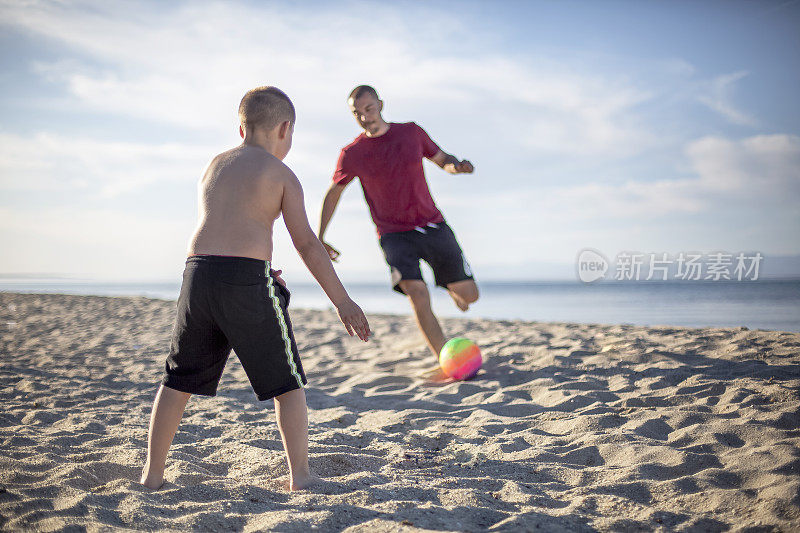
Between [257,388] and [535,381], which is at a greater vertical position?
[257,388]

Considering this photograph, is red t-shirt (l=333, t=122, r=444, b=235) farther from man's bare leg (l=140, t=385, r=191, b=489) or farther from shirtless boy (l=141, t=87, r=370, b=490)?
man's bare leg (l=140, t=385, r=191, b=489)

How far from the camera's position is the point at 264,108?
237 cm

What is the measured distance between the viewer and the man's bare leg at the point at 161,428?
2246 millimetres

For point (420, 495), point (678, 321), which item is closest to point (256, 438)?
point (420, 495)

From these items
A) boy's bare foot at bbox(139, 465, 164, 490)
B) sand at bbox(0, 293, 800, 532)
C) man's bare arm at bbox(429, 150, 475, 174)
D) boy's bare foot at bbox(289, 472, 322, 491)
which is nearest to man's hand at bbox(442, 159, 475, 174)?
man's bare arm at bbox(429, 150, 475, 174)

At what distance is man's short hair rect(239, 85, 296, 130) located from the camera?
7.75ft

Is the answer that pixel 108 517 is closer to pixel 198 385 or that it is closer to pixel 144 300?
pixel 198 385

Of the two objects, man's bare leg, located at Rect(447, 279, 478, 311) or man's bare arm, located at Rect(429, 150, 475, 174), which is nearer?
man's bare arm, located at Rect(429, 150, 475, 174)

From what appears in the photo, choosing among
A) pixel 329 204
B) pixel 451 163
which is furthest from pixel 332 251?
pixel 451 163

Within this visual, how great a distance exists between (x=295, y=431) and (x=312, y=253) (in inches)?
30.1

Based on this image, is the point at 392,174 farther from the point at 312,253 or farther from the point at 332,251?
the point at 312,253

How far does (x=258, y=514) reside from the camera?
6.71 feet

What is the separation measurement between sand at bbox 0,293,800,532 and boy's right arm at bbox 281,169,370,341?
737 mm

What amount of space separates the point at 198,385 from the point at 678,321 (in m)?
9.49
